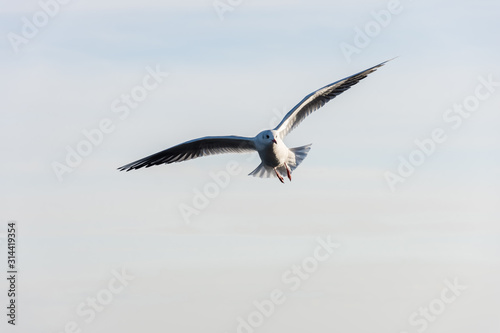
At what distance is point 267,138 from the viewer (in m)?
23.1

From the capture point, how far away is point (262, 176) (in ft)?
79.6

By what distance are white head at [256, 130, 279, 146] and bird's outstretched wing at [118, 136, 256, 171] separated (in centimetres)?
66

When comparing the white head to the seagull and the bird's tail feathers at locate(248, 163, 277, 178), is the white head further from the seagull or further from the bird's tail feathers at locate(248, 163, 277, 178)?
the bird's tail feathers at locate(248, 163, 277, 178)

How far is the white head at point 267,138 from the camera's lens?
23.1 m

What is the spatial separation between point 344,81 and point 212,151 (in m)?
2.75

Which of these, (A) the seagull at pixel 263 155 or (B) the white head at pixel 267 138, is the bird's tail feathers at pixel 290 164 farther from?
(B) the white head at pixel 267 138

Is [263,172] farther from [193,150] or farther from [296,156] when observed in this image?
[193,150]

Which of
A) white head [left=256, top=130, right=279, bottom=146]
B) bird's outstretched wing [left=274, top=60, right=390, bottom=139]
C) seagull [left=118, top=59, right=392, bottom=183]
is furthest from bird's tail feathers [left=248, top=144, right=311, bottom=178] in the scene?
white head [left=256, top=130, right=279, bottom=146]

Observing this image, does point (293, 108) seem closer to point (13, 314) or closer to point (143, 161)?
point (143, 161)

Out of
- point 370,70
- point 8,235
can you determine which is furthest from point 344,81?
point 8,235

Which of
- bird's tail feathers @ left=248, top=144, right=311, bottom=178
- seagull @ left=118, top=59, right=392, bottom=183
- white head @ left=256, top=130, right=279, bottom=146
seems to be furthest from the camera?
bird's tail feathers @ left=248, top=144, right=311, bottom=178

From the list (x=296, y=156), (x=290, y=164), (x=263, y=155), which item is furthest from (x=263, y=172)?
(x=263, y=155)

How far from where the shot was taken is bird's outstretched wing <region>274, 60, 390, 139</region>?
79.0ft

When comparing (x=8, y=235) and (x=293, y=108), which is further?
(x=8, y=235)
